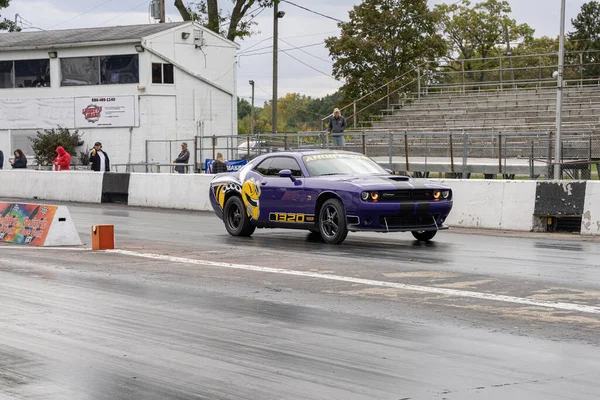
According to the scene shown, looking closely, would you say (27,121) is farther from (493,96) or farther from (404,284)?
(404,284)

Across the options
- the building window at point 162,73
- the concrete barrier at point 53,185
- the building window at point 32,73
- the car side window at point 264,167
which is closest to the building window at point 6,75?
the building window at point 32,73

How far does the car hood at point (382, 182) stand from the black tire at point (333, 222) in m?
0.39

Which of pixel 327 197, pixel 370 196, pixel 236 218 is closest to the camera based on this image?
pixel 370 196

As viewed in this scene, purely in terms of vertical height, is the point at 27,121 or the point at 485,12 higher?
the point at 485,12

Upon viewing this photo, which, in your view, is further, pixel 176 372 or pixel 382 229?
pixel 382 229

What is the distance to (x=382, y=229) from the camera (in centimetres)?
1446

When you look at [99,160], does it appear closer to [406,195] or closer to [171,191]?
[171,191]

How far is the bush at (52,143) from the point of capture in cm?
4316

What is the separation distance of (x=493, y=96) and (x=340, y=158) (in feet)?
86.2

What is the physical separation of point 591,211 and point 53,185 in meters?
19.2

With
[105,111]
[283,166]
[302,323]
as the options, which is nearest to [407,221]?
[283,166]

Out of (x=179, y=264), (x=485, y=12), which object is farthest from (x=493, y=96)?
(x=485, y=12)

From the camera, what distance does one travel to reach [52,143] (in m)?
43.1

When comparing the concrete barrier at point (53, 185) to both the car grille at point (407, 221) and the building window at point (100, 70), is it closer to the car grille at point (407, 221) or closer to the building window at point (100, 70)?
the building window at point (100, 70)
